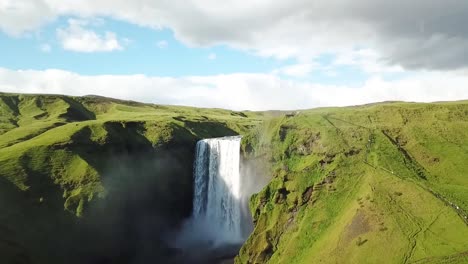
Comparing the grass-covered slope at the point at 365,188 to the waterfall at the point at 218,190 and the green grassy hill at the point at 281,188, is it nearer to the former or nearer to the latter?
the green grassy hill at the point at 281,188

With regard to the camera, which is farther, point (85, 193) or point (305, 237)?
point (85, 193)

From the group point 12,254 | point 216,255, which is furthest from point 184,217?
point 12,254

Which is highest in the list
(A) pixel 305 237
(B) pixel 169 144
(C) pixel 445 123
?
(C) pixel 445 123

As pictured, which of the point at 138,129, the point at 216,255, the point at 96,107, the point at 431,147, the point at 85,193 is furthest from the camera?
the point at 96,107

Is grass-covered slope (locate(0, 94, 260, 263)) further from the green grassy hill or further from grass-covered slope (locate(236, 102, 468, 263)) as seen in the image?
grass-covered slope (locate(236, 102, 468, 263))

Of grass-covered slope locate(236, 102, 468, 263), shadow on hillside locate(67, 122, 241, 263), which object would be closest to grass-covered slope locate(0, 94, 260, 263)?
shadow on hillside locate(67, 122, 241, 263)

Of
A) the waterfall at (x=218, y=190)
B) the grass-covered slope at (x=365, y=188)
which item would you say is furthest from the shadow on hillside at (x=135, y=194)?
the grass-covered slope at (x=365, y=188)

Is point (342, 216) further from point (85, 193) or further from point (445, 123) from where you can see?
point (85, 193)
